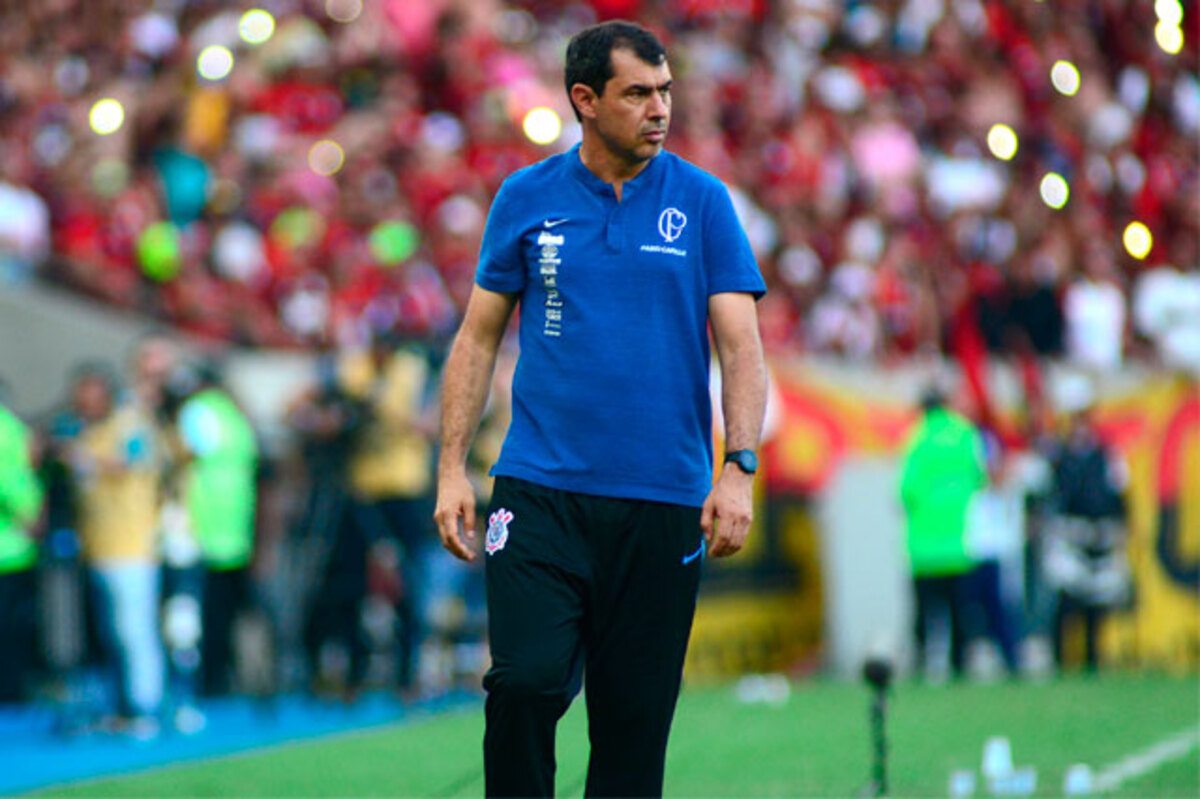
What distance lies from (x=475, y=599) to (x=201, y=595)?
1877mm

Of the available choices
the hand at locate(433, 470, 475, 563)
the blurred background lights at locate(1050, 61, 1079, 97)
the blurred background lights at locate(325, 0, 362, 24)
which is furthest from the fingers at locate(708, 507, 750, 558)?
the blurred background lights at locate(1050, 61, 1079, 97)

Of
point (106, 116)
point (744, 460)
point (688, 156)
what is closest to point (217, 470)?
point (106, 116)

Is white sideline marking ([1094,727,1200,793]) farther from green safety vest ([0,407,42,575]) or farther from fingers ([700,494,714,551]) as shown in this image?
green safety vest ([0,407,42,575])

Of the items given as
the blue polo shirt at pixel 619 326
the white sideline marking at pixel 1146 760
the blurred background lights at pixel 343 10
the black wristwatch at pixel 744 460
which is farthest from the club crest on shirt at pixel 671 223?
the blurred background lights at pixel 343 10

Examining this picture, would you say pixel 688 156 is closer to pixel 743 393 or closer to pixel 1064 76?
pixel 1064 76

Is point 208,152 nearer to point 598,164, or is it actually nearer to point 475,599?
point 475,599

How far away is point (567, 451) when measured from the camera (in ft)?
17.6

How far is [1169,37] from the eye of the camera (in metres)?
19.8

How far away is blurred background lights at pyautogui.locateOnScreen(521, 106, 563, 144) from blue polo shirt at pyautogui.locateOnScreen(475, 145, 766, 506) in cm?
1385

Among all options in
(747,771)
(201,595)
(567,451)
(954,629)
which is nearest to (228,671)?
(201,595)

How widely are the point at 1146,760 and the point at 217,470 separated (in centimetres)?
639

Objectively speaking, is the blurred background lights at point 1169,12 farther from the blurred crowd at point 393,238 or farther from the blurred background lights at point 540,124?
the blurred background lights at point 540,124

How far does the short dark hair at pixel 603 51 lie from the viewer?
5.45 meters

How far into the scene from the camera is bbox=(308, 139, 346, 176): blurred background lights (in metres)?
18.2
